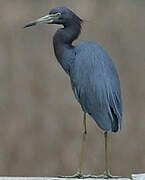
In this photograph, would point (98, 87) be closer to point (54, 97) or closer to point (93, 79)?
point (93, 79)

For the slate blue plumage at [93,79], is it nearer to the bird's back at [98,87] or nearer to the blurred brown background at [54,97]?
the bird's back at [98,87]

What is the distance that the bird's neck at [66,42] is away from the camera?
4.36 meters

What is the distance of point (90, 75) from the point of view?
4281mm

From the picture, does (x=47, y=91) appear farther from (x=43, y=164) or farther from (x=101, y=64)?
(x=101, y=64)

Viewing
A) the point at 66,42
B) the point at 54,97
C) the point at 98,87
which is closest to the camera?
the point at 98,87

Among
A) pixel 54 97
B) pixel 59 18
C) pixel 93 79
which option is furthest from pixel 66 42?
pixel 54 97

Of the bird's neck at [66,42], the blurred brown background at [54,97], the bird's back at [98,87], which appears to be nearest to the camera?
the bird's back at [98,87]

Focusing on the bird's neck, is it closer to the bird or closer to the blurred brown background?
the bird

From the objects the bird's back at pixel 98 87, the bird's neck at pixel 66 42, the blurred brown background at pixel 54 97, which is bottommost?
the blurred brown background at pixel 54 97

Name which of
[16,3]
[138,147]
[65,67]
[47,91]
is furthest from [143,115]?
[65,67]

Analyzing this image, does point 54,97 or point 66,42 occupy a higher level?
point 66,42

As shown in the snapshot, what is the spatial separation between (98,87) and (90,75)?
0.22ft

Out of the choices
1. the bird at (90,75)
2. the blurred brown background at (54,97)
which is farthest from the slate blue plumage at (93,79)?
the blurred brown background at (54,97)

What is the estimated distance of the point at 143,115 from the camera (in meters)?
6.95
